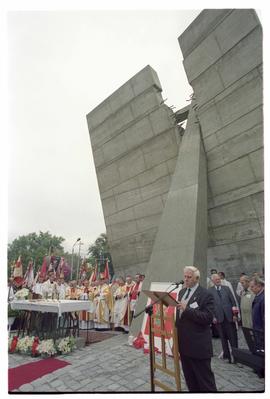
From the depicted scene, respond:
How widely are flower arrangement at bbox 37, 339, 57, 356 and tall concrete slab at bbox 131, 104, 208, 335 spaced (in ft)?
6.02

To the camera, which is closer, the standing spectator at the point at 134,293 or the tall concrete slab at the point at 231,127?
the tall concrete slab at the point at 231,127

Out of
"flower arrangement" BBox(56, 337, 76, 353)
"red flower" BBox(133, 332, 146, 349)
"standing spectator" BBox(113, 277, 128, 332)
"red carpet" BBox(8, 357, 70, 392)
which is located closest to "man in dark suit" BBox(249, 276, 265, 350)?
"red flower" BBox(133, 332, 146, 349)

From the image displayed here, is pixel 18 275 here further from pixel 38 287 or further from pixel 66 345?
pixel 66 345

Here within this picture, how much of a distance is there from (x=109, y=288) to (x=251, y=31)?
31.1ft

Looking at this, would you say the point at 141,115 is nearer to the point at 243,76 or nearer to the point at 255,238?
the point at 243,76

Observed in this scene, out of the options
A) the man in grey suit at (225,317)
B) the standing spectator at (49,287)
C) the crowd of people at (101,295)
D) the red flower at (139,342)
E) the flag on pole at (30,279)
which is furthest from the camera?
the flag on pole at (30,279)

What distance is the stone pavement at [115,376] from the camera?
4207 mm

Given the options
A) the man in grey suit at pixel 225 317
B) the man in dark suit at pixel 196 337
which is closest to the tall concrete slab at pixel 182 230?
the man in grey suit at pixel 225 317

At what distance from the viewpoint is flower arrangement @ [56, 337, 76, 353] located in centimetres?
631

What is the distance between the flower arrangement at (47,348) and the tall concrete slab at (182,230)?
1836mm

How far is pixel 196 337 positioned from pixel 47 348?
4190 mm

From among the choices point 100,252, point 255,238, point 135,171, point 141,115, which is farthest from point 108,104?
point 100,252

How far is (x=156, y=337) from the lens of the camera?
238 inches

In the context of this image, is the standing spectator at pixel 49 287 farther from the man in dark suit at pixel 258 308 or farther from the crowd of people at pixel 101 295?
the man in dark suit at pixel 258 308
